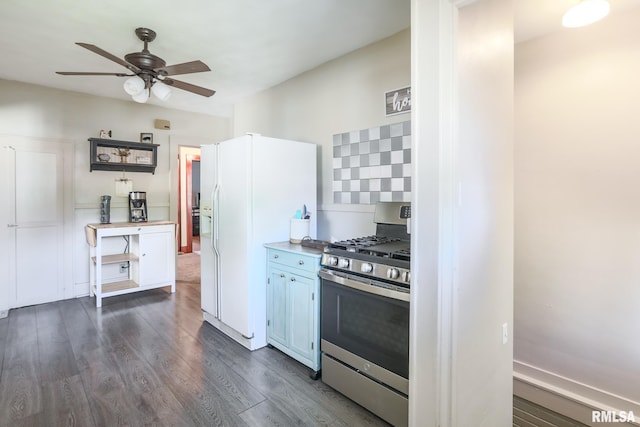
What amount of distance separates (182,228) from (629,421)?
289 inches

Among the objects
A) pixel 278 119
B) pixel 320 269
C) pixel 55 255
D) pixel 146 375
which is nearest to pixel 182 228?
pixel 55 255

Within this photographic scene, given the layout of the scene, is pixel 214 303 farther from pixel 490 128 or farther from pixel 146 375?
pixel 490 128

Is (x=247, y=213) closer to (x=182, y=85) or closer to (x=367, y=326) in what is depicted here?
(x=182, y=85)

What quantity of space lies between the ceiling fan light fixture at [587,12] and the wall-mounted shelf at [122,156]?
471 centimetres

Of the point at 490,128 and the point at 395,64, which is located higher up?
the point at 395,64

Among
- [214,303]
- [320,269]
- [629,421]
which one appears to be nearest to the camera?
[629,421]

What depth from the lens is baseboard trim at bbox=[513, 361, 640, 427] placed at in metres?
1.90

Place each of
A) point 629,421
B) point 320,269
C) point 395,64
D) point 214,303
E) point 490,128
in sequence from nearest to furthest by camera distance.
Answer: point 490,128 < point 629,421 < point 320,269 < point 395,64 < point 214,303

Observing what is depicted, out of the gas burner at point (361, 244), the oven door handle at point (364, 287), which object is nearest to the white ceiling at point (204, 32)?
the gas burner at point (361, 244)

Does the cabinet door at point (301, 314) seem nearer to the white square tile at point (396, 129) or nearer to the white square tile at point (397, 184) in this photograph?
the white square tile at point (397, 184)

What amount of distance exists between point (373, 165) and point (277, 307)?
1.47 m

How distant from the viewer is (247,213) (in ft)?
8.85

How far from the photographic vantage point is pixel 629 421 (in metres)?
1.83

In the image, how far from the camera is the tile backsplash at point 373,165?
2.55 m
